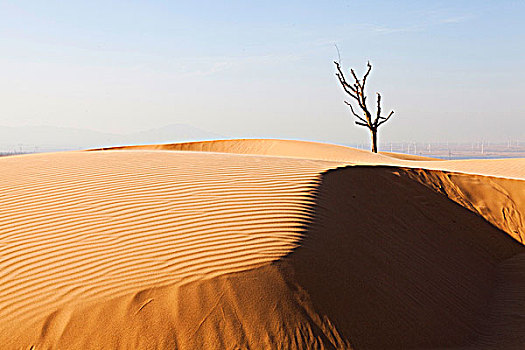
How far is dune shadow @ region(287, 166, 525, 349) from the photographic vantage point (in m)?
5.49

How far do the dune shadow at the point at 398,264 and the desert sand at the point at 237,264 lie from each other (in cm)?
2

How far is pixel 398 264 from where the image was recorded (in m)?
6.82

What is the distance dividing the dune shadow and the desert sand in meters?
0.02

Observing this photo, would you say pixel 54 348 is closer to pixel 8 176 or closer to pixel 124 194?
pixel 124 194

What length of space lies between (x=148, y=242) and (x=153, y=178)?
2377 millimetres

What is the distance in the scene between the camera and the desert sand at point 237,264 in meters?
4.79

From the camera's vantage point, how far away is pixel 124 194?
7.12 m

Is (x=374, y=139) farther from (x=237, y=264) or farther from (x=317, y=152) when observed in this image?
(x=237, y=264)

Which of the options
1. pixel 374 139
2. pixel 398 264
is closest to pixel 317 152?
pixel 374 139

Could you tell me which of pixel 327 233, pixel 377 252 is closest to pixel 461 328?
pixel 377 252

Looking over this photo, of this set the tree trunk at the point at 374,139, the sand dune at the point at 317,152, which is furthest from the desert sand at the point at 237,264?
the tree trunk at the point at 374,139

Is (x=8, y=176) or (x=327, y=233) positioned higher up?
(x=8, y=176)

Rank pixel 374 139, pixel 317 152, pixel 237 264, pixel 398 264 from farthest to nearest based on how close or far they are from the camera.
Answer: pixel 374 139, pixel 317 152, pixel 398 264, pixel 237 264

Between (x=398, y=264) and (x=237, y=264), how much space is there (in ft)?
8.48
